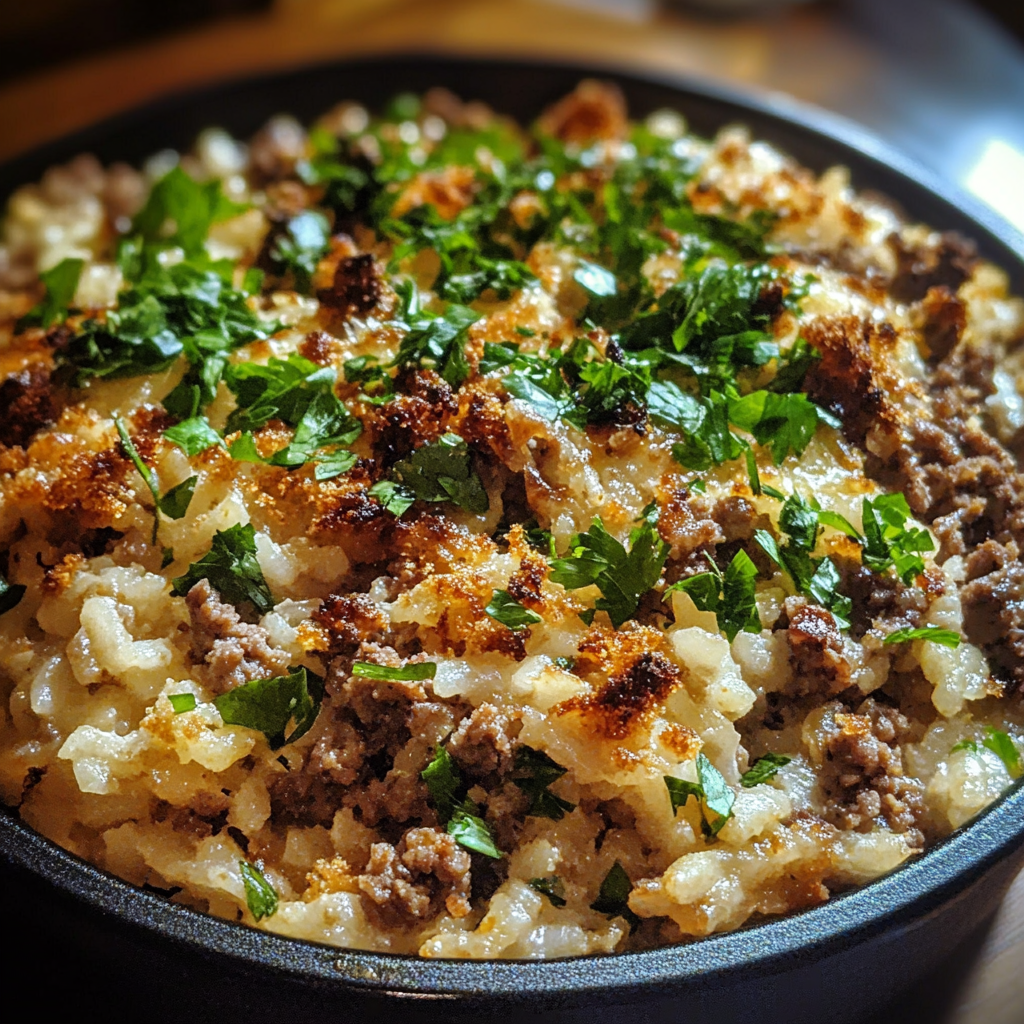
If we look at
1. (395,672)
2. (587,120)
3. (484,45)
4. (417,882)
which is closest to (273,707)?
(395,672)

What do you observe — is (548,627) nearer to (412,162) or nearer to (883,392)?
(883,392)

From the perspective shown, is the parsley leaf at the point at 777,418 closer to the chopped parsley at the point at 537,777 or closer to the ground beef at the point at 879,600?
the ground beef at the point at 879,600

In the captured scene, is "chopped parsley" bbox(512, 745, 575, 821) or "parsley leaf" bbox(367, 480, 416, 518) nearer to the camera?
"chopped parsley" bbox(512, 745, 575, 821)

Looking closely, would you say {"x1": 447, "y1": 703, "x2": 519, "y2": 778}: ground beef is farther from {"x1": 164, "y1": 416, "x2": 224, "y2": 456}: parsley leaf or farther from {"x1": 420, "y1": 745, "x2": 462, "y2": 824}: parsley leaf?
{"x1": 164, "y1": 416, "x2": 224, "y2": 456}: parsley leaf

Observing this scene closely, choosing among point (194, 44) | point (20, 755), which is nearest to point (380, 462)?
point (20, 755)

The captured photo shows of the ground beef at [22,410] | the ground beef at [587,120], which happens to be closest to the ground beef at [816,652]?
the ground beef at [22,410]

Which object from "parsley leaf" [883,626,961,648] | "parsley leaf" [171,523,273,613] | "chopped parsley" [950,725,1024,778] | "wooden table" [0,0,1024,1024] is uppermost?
"wooden table" [0,0,1024,1024]

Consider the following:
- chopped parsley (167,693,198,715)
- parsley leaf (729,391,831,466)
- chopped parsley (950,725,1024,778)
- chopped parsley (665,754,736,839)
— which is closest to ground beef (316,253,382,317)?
parsley leaf (729,391,831,466)
